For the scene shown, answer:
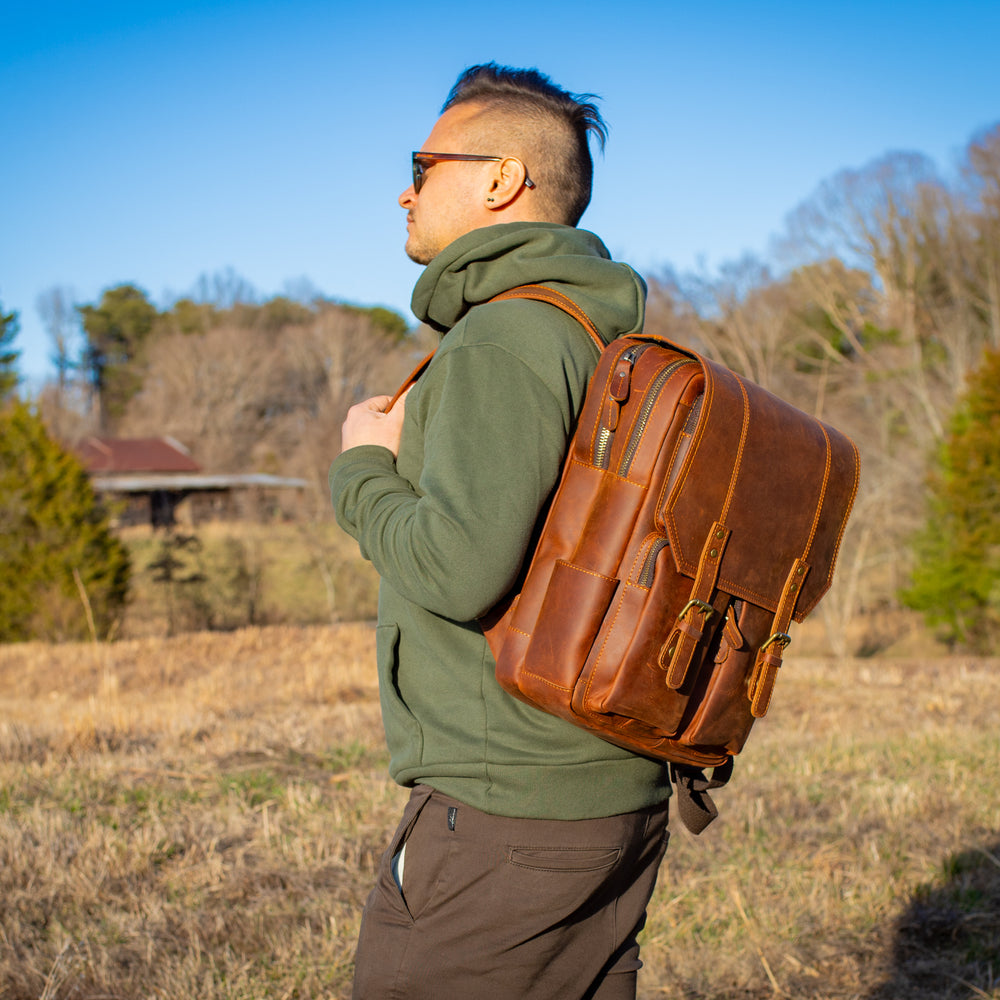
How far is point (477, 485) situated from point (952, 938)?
2927mm

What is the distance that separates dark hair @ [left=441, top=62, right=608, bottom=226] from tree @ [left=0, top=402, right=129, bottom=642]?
15.5m

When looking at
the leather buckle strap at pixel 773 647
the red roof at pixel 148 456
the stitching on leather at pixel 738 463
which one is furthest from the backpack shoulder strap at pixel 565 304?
the red roof at pixel 148 456

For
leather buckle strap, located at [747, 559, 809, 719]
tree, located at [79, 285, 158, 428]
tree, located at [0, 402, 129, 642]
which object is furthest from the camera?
tree, located at [79, 285, 158, 428]

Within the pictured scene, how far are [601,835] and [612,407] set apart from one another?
0.72 m

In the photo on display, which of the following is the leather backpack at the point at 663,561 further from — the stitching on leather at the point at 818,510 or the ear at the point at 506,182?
the ear at the point at 506,182

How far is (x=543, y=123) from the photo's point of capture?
1.86 m

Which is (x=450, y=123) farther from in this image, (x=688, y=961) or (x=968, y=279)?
(x=968, y=279)

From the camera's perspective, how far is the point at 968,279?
40219 millimetres

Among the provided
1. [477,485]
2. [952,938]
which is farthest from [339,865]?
[477,485]

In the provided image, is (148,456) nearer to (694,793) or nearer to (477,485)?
(694,793)

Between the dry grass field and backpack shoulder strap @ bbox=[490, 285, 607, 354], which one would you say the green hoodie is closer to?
backpack shoulder strap @ bbox=[490, 285, 607, 354]

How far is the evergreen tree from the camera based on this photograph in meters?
20.1

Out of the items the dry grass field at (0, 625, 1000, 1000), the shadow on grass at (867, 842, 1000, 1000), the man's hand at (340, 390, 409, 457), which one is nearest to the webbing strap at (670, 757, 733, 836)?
the man's hand at (340, 390, 409, 457)

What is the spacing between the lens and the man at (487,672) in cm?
149
